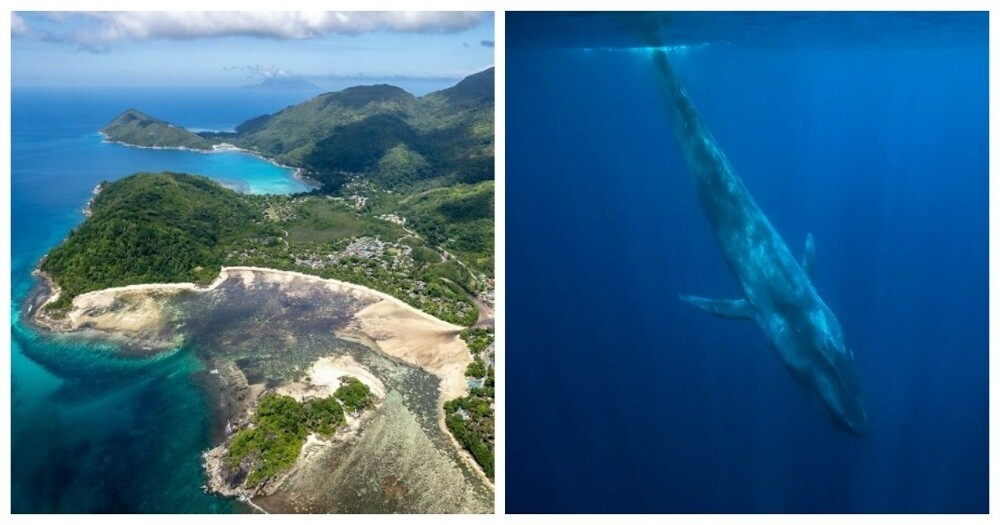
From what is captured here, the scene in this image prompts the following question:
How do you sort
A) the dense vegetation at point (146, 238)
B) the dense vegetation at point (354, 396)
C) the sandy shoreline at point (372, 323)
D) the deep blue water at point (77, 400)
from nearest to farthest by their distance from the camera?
the deep blue water at point (77, 400) → the dense vegetation at point (354, 396) → the sandy shoreline at point (372, 323) → the dense vegetation at point (146, 238)

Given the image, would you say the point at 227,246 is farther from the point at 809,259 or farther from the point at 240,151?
the point at 809,259

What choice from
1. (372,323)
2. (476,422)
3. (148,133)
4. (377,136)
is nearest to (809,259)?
(476,422)

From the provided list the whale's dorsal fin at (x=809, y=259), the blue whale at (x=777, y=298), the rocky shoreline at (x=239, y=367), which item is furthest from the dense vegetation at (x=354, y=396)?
the whale's dorsal fin at (x=809, y=259)

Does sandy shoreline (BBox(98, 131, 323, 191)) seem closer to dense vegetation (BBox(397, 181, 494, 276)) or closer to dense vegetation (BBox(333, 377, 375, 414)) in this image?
dense vegetation (BBox(397, 181, 494, 276))

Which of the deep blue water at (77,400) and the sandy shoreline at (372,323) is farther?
the sandy shoreline at (372,323)

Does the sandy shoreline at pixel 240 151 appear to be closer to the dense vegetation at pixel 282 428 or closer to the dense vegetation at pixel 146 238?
the dense vegetation at pixel 146 238

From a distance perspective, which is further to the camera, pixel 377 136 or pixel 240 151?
pixel 240 151

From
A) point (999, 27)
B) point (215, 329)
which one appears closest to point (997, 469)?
point (999, 27)
